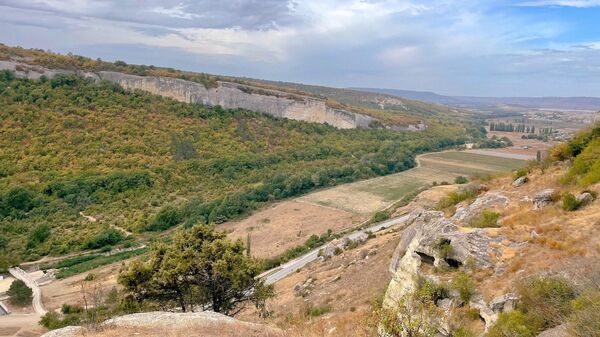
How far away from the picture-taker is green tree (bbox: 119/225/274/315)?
685 inches

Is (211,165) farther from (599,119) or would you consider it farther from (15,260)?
(599,119)

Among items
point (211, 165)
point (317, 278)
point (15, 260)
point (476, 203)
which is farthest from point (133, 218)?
point (476, 203)

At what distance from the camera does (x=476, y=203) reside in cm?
1603

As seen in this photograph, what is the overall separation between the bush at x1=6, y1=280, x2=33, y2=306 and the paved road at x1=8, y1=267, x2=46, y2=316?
1.38ft

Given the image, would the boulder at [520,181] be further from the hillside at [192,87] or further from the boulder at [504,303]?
the hillside at [192,87]

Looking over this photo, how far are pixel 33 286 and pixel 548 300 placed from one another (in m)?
33.6

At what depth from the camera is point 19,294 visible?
29.5 meters

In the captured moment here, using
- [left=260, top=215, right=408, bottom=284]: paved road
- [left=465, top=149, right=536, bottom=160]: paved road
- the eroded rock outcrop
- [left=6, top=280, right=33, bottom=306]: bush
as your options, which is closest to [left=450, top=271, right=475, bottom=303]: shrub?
the eroded rock outcrop

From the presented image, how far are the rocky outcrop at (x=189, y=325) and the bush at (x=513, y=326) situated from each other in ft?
15.8

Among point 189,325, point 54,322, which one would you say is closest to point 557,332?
point 189,325

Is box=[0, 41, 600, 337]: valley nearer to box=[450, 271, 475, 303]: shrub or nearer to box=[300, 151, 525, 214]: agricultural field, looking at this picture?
box=[450, 271, 475, 303]: shrub

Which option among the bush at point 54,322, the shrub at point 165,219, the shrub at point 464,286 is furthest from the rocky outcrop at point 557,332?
the shrub at point 165,219

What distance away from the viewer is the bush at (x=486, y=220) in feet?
45.0

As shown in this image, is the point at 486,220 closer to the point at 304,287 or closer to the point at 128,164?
the point at 304,287
